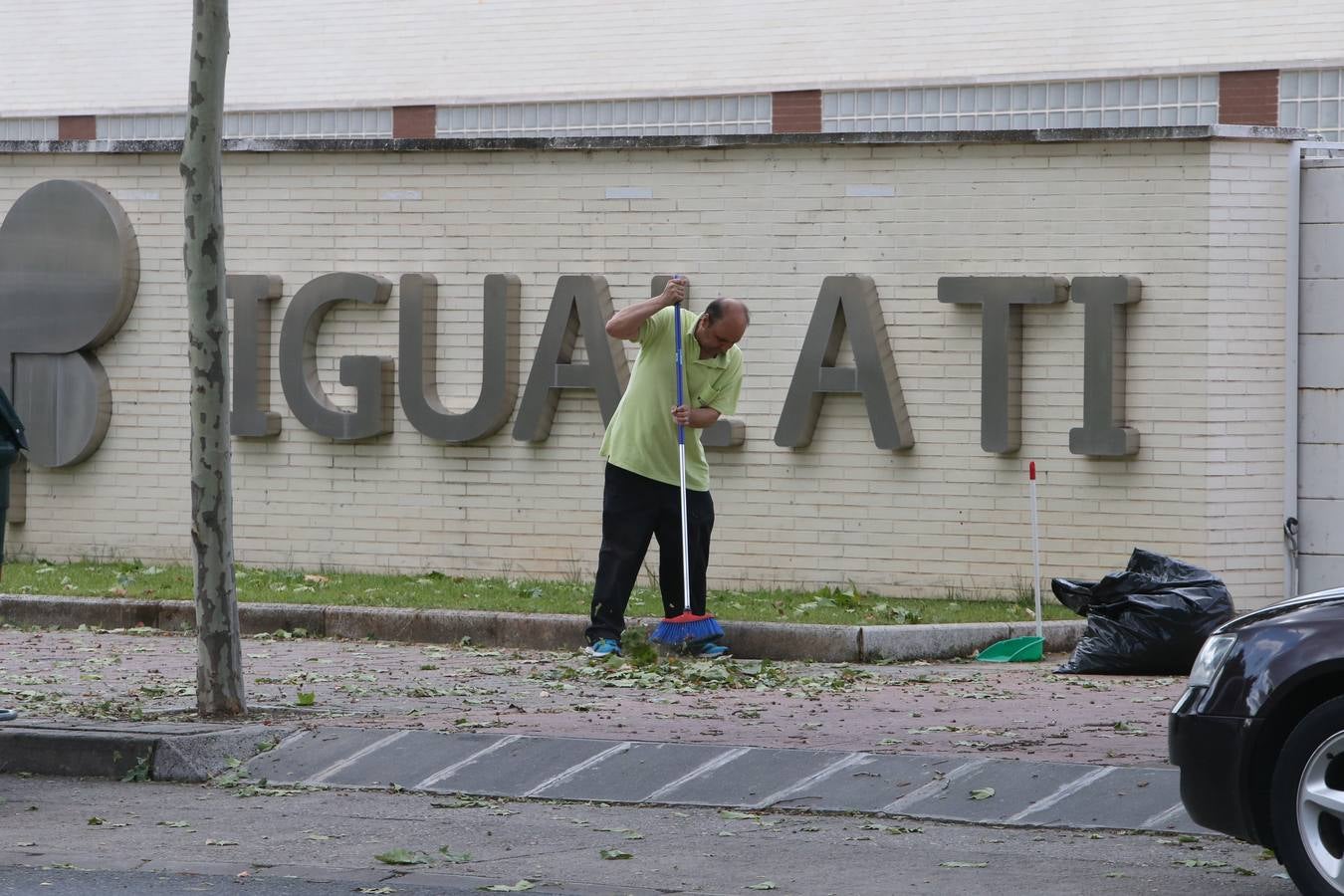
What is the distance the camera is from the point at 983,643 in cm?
1180

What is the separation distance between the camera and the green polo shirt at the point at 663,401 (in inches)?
443

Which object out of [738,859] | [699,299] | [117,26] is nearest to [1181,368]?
[699,299]

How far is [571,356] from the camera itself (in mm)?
14320

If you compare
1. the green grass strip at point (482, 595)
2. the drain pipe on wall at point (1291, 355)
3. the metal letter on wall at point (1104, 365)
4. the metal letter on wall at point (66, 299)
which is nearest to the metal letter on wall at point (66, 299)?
the metal letter on wall at point (66, 299)

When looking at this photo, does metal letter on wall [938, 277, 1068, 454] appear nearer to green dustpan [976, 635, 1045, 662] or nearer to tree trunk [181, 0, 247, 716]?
green dustpan [976, 635, 1045, 662]

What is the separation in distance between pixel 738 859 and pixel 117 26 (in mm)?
18436

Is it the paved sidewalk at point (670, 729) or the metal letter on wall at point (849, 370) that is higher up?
the metal letter on wall at point (849, 370)

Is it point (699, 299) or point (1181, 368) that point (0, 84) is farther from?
point (1181, 368)

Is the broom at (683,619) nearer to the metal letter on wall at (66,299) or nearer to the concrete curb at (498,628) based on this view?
the concrete curb at (498,628)

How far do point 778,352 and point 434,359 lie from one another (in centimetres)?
248

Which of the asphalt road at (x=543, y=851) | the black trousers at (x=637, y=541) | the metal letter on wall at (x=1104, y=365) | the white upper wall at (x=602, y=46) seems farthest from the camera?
the white upper wall at (x=602, y=46)

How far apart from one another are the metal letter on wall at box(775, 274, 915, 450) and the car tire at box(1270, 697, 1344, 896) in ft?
24.8

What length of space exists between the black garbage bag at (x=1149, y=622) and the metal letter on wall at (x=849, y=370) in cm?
264

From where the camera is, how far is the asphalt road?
6520 millimetres
